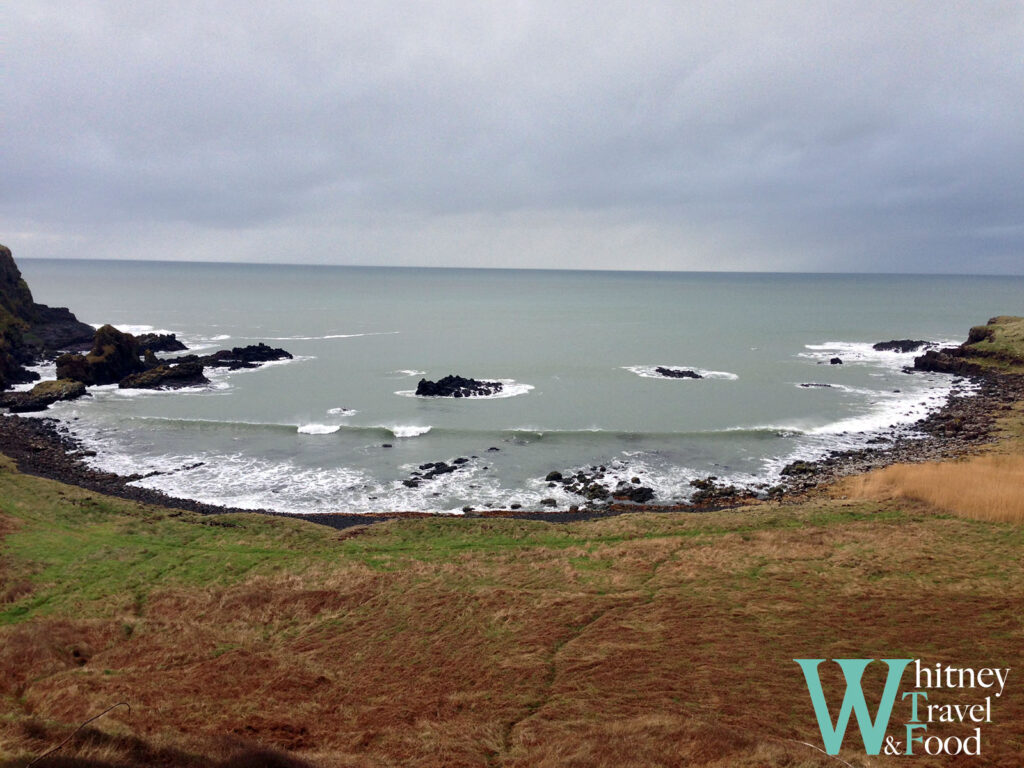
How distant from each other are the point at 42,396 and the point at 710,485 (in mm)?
54724

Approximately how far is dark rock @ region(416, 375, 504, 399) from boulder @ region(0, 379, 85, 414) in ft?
101

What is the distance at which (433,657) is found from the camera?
15141 millimetres

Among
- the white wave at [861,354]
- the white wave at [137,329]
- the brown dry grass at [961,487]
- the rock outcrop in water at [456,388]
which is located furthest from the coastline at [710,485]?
the white wave at [137,329]

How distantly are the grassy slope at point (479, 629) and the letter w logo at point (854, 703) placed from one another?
1.00 feet

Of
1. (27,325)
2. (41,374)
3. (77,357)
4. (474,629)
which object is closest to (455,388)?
(77,357)

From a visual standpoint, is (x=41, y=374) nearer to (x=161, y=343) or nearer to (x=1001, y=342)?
(x=161, y=343)

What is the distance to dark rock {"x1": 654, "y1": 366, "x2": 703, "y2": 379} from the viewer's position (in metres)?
64.8

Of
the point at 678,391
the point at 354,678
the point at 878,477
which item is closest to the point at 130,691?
the point at 354,678

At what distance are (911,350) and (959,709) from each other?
85564 mm

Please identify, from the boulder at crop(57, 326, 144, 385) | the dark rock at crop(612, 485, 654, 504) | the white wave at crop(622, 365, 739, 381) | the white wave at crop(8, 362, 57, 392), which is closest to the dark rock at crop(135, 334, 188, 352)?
the white wave at crop(8, 362, 57, 392)

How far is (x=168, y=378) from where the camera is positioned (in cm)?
5897

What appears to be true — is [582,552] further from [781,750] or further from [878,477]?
[878,477]

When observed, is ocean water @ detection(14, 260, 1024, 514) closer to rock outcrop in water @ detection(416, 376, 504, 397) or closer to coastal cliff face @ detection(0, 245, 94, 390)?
rock outcrop in water @ detection(416, 376, 504, 397)

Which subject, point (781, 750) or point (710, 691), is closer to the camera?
point (781, 750)
